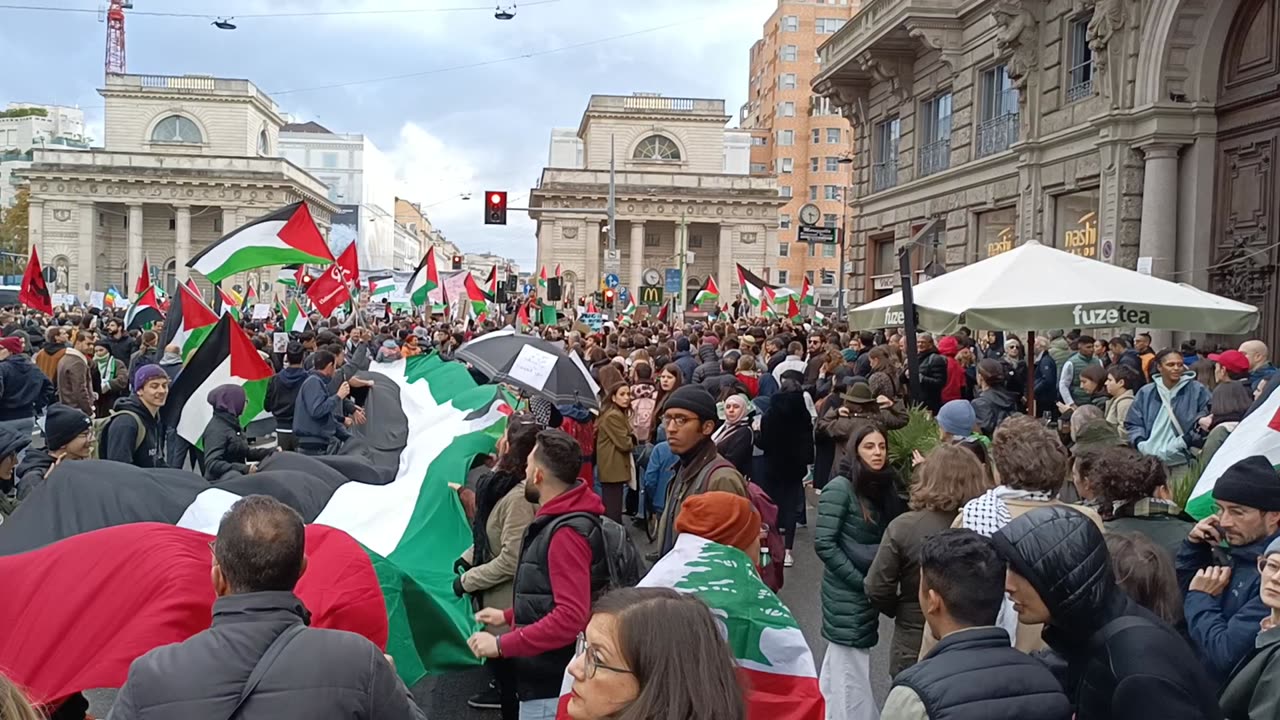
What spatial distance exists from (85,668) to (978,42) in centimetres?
2240

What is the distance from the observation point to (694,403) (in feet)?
18.8

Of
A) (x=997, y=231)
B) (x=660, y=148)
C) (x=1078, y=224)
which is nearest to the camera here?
(x=1078, y=224)

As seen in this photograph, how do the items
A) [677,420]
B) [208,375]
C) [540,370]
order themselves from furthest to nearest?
[208,375]
[540,370]
[677,420]

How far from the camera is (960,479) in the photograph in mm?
4785

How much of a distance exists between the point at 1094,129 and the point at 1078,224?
174 centimetres

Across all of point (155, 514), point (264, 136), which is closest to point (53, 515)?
point (155, 514)

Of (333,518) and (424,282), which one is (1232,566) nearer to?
(333,518)

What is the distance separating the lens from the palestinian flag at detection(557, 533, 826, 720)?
135 inches

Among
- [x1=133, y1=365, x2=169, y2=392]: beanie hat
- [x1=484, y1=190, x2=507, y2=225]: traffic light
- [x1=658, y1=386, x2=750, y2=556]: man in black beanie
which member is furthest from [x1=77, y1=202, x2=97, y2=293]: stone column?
[x1=658, y1=386, x2=750, y2=556]: man in black beanie

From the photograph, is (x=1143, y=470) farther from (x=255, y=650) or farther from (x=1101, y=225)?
(x=1101, y=225)

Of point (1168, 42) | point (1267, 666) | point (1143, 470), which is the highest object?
point (1168, 42)

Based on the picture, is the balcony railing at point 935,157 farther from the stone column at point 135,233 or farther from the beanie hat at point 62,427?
the stone column at point 135,233

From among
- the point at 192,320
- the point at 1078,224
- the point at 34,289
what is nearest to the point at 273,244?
the point at 192,320

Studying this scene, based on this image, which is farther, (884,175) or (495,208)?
(884,175)
